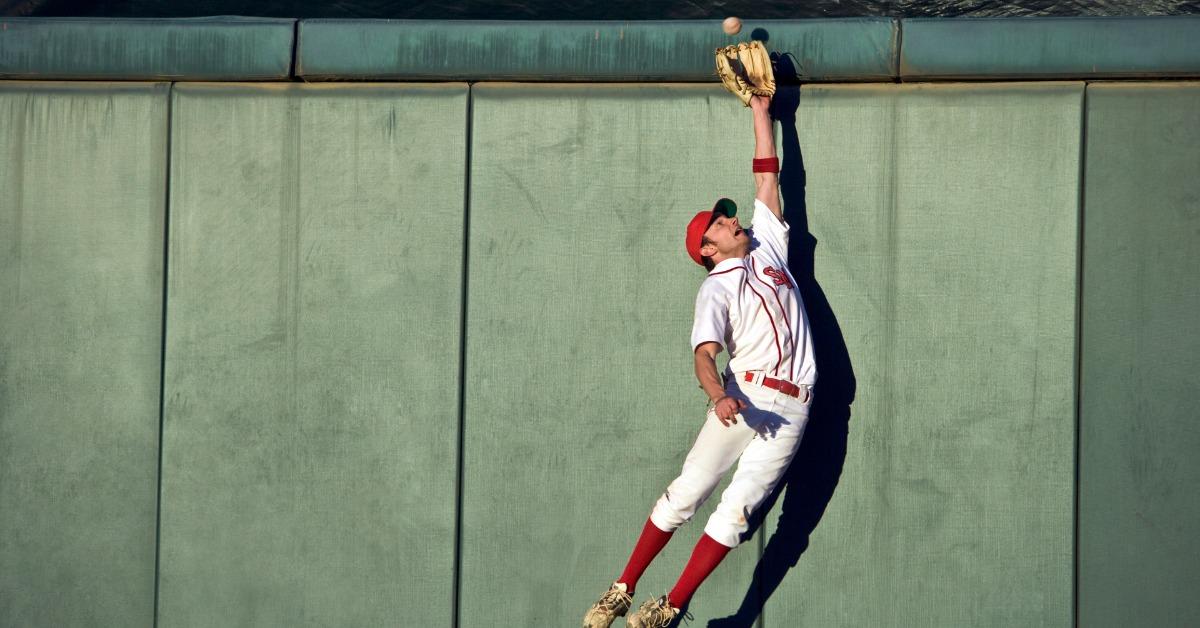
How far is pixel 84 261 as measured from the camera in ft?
14.9

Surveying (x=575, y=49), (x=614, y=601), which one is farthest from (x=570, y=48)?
(x=614, y=601)

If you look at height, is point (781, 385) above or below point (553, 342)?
below

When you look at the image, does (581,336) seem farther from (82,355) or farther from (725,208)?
(82,355)

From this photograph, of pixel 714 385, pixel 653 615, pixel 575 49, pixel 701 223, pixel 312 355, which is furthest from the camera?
pixel 312 355

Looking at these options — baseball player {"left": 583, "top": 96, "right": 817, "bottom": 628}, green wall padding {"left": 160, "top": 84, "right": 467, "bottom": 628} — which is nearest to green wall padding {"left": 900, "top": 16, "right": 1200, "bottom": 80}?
baseball player {"left": 583, "top": 96, "right": 817, "bottom": 628}

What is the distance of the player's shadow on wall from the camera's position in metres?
4.25

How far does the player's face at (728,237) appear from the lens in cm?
404

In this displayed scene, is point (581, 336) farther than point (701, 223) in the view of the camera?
Yes

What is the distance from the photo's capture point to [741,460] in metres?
4.01

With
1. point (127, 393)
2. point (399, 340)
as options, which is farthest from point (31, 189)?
point (399, 340)

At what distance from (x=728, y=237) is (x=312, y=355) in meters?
1.63

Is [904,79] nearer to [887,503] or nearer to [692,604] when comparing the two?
[887,503]

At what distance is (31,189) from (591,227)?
2.18 metres

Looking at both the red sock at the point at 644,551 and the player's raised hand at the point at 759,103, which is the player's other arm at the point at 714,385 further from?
the player's raised hand at the point at 759,103
